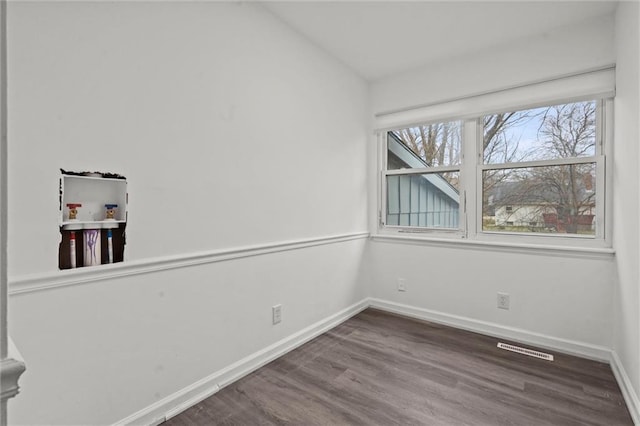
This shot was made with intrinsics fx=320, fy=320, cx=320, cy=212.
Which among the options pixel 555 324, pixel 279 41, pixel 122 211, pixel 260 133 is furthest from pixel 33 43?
pixel 555 324

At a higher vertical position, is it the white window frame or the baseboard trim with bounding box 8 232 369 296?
the white window frame

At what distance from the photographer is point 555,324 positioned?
8.16 feet

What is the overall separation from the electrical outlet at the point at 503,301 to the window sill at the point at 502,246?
38 centimetres

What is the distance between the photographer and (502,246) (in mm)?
2707

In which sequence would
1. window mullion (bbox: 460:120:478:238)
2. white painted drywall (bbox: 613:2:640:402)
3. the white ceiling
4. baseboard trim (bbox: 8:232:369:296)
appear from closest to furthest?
baseboard trim (bbox: 8:232:369:296) → white painted drywall (bbox: 613:2:640:402) → the white ceiling → window mullion (bbox: 460:120:478:238)

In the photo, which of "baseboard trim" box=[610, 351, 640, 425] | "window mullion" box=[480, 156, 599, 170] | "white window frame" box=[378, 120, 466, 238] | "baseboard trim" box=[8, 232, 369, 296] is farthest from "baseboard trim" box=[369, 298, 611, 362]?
"baseboard trim" box=[8, 232, 369, 296]

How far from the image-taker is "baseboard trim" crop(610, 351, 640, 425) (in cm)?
167

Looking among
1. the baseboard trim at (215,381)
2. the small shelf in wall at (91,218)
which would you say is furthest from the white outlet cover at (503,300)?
the small shelf in wall at (91,218)

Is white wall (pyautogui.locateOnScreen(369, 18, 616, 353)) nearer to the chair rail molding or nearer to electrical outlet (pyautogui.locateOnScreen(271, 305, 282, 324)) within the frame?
electrical outlet (pyautogui.locateOnScreen(271, 305, 282, 324))

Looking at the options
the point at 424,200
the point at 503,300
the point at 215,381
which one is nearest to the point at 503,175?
the point at 424,200

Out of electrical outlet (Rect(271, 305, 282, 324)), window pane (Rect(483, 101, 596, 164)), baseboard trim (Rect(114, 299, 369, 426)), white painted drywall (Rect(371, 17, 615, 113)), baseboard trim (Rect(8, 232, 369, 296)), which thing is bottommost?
baseboard trim (Rect(114, 299, 369, 426))

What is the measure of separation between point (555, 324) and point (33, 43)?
3547mm

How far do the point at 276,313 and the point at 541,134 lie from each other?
2.57m

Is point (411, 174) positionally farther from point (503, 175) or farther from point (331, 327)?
point (331, 327)
